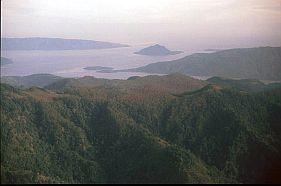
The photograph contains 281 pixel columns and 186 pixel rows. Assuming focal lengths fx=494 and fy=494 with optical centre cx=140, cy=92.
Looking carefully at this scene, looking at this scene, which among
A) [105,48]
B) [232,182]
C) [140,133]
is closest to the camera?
[232,182]

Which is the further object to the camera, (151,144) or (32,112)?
(32,112)

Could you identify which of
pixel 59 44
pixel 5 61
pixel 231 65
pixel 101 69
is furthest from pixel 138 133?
pixel 231 65

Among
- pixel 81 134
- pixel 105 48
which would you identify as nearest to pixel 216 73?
pixel 105 48

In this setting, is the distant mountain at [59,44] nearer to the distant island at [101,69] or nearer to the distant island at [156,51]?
the distant island at [101,69]

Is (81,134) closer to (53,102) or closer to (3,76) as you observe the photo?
(53,102)

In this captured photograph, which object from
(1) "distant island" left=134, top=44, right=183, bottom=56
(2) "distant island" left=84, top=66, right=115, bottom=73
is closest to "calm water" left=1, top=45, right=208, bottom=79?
(2) "distant island" left=84, top=66, right=115, bottom=73

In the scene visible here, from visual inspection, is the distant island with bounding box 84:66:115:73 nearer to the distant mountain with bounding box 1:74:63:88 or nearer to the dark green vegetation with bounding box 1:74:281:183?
the dark green vegetation with bounding box 1:74:281:183

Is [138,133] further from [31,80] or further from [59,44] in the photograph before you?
[31,80]
